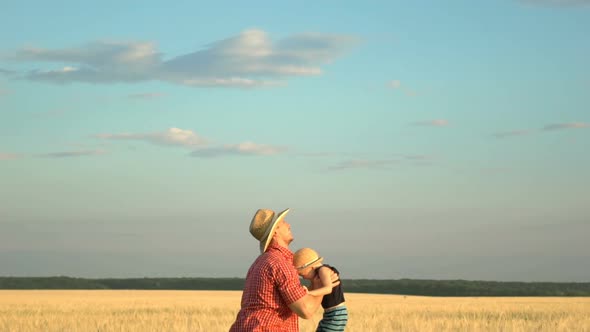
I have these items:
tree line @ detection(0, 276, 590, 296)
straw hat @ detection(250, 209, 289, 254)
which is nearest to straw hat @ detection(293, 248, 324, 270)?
straw hat @ detection(250, 209, 289, 254)

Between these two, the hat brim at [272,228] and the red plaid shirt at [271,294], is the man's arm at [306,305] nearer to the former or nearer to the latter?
the red plaid shirt at [271,294]

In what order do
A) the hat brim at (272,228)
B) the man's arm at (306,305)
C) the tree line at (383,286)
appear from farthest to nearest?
the tree line at (383,286), the hat brim at (272,228), the man's arm at (306,305)

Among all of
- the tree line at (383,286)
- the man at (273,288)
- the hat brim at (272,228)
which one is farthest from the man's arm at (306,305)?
the tree line at (383,286)

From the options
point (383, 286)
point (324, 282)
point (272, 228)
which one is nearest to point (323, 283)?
point (324, 282)

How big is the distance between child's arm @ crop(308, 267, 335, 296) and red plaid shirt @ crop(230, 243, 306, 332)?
0.58 ft

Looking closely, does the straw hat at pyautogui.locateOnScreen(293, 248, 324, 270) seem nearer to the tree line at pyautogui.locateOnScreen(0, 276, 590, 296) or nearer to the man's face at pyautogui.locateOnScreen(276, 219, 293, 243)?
the man's face at pyautogui.locateOnScreen(276, 219, 293, 243)

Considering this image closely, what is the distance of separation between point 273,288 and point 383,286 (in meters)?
72.7

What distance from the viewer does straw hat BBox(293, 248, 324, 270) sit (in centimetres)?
692

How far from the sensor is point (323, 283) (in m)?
6.81

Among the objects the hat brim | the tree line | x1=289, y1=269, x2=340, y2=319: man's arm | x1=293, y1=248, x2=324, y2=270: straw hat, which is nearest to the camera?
x1=289, y1=269, x2=340, y2=319: man's arm

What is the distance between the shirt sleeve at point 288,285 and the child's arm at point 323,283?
0.16 m

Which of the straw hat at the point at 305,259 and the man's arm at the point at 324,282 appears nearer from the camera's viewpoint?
the man's arm at the point at 324,282

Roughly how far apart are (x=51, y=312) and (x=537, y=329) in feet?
40.3

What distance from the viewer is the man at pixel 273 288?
635 centimetres
